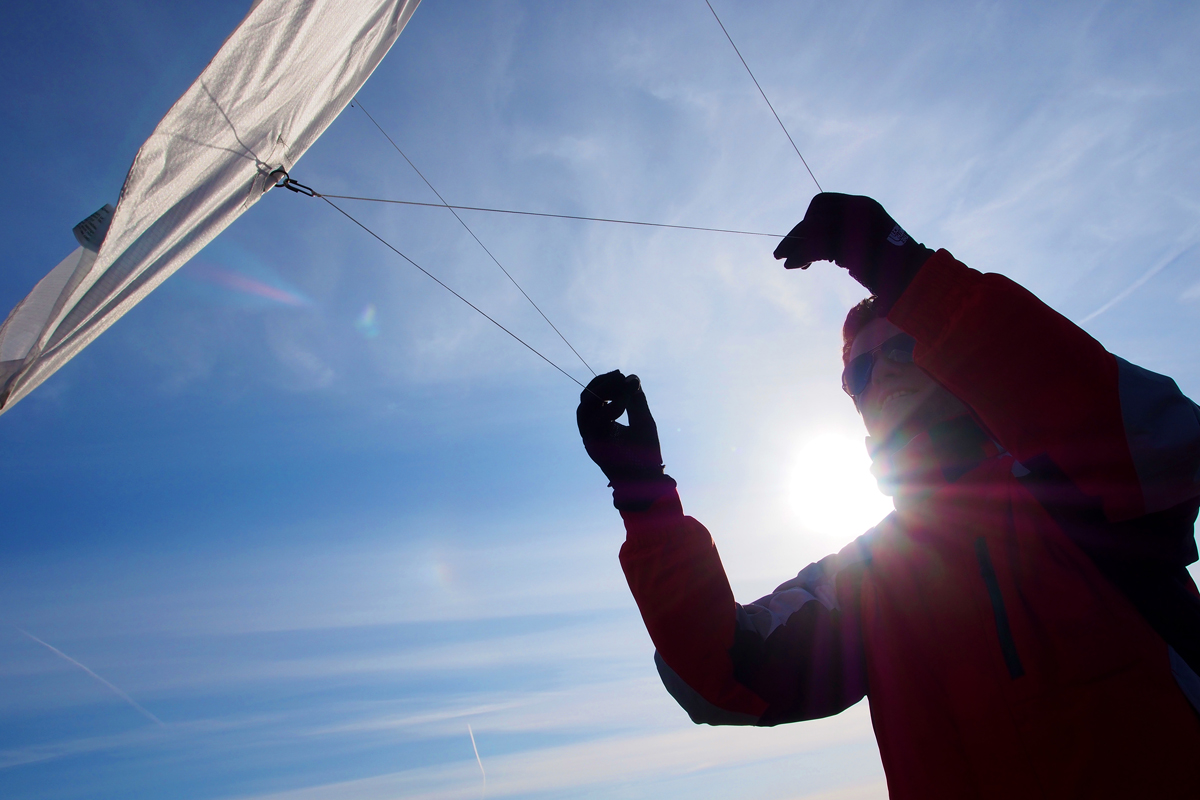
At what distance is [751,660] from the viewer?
194 centimetres

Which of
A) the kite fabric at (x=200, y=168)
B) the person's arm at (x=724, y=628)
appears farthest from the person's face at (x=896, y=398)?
the kite fabric at (x=200, y=168)

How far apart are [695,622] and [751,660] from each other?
0.79ft

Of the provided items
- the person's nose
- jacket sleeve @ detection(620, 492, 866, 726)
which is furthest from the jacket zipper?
the person's nose

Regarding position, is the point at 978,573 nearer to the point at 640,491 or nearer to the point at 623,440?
the point at 640,491

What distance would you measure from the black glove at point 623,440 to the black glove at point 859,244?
2.54 ft

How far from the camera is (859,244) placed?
171 cm

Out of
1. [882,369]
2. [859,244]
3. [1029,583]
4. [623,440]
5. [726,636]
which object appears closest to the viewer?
[1029,583]

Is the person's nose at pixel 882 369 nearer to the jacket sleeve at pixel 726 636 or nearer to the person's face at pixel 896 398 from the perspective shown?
the person's face at pixel 896 398

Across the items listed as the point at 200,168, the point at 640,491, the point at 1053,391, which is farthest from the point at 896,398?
the point at 200,168

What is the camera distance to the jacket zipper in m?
1.44

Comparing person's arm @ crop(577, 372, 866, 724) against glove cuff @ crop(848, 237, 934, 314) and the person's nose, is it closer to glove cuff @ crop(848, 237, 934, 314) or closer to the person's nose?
the person's nose

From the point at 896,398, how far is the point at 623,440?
0.96 metres

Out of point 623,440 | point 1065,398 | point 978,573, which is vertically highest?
point 623,440

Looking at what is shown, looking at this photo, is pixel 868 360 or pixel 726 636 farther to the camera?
pixel 868 360
